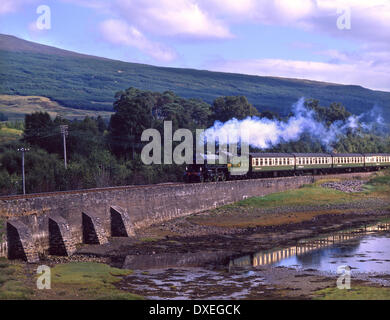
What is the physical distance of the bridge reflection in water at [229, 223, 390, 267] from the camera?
111ft

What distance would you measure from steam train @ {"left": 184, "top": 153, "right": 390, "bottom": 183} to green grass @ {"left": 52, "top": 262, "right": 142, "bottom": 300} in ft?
A: 84.7

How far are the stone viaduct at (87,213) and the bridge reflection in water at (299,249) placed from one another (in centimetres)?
913

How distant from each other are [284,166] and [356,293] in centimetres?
4449

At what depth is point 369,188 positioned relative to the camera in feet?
242

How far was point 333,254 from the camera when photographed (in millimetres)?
36344

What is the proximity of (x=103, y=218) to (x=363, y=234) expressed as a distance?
1939cm

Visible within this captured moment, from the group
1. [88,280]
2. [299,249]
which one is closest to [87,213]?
[88,280]

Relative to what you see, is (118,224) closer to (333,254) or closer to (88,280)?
(88,280)

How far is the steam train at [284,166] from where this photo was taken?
185 feet

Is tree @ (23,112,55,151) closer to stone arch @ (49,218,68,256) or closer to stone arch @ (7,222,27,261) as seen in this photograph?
stone arch @ (49,218,68,256)

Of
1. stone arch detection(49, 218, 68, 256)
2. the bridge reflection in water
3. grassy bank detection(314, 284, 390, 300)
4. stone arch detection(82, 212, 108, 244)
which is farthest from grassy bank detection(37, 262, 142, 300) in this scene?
grassy bank detection(314, 284, 390, 300)

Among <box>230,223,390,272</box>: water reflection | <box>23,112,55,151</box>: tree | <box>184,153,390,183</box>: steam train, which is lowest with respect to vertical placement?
<box>230,223,390,272</box>: water reflection
